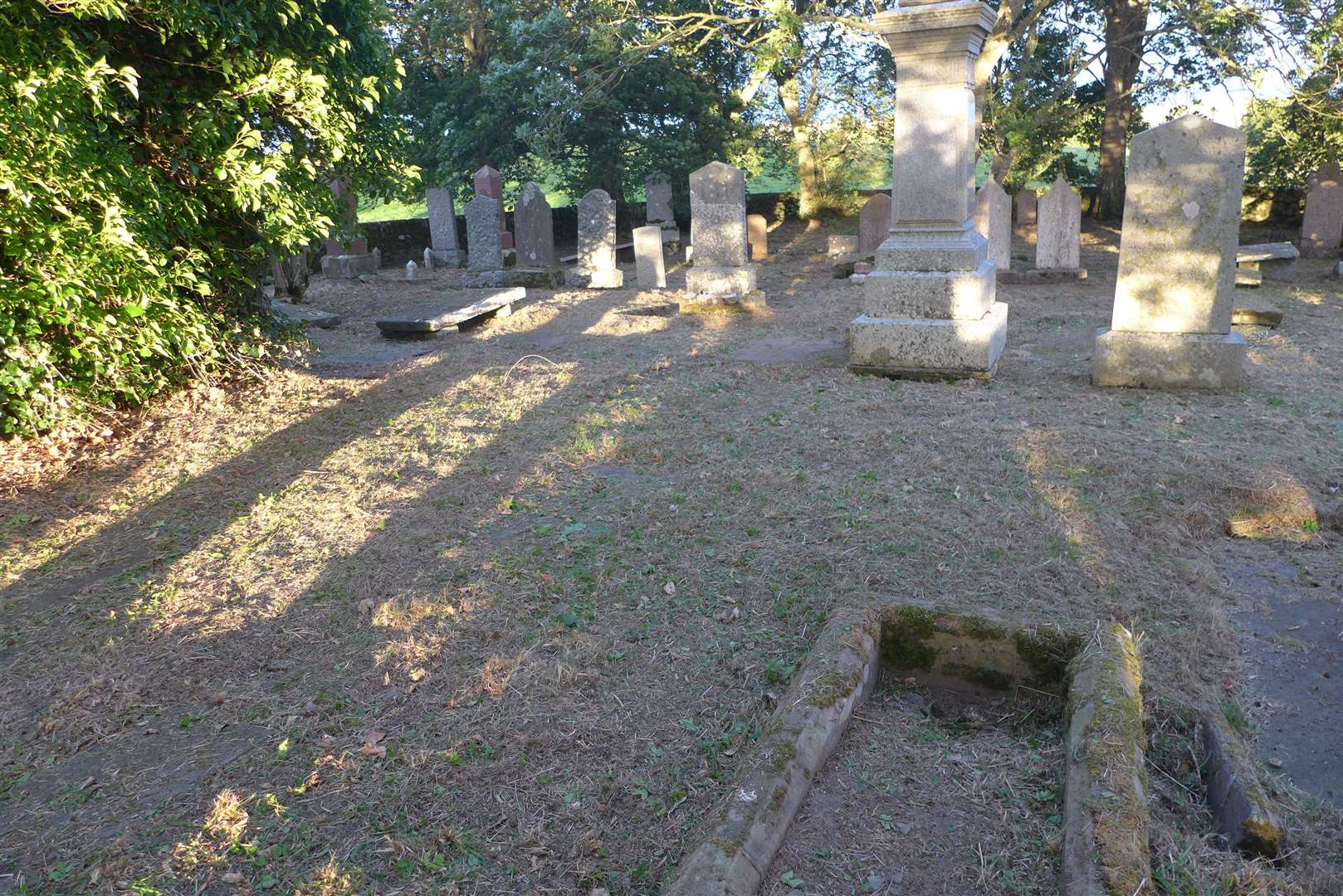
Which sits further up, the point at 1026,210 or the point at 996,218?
the point at 1026,210

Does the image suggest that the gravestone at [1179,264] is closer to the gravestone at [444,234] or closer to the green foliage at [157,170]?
the green foliage at [157,170]

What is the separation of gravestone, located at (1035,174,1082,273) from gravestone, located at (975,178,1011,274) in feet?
1.56

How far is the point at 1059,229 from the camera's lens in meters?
12.9

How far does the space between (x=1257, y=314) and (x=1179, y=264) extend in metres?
3.61

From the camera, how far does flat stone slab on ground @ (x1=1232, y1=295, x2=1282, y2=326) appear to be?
908cm

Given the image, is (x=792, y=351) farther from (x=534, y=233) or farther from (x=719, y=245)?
(x=534, y=233)

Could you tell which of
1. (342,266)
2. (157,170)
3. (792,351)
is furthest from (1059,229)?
(342,266)

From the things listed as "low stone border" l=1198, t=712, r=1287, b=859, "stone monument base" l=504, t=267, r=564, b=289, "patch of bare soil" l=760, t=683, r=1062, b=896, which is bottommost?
"patch of bare soil" l=760, t=683, r=1062, b=896

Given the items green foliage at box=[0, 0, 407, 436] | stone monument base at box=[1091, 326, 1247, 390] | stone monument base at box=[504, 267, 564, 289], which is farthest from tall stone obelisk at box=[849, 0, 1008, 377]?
stone monument base at box=[504, 267, 564, 289]

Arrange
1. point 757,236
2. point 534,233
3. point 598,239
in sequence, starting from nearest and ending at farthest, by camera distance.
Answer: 1. point 598,239
2. point 534,233
3. point 757,236

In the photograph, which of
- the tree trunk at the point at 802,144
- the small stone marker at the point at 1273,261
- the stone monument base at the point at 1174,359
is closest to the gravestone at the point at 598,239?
the tree trunk at the point at 802,144

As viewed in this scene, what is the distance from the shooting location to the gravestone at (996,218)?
13.2 m

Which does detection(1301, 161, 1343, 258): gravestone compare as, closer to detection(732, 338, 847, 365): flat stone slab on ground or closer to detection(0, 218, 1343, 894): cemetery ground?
detection(0, 218, 1343, 894): cemetery ground

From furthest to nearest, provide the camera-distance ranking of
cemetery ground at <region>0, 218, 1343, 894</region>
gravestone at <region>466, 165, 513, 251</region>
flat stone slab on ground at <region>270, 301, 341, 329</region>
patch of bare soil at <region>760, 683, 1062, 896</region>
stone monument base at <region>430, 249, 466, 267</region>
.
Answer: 1. stone monument base at <region>430, 249, 466, 267</region>
2. gravestone at <region>466, 165, 513, 251</region>
3. flat stone slab on ground at <region>270, 301, 341, 329</region>
4. cemetery ground at <region>0, 218, 1343, 894</region>
5. patch of bare soil at <region>760, 683, 1062, 896</region>
